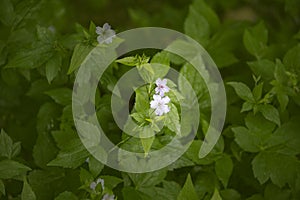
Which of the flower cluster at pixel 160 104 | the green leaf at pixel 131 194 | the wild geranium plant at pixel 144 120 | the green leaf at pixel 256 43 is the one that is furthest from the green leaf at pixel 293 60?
the green leaf at pixel 131 194

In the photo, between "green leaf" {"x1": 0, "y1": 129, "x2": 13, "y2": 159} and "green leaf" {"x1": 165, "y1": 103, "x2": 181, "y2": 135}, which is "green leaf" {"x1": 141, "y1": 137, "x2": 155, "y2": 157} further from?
"green leaf" {"x1": 0, "y1": 129, "x2": 13, "y2": 159}

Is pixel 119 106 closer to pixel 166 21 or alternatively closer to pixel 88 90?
pixel 88 90

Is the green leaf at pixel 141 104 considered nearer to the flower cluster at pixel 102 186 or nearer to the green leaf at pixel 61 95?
the flower cluster at pixel 102 186

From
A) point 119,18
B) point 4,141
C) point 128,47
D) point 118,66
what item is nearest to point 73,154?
point 4,141

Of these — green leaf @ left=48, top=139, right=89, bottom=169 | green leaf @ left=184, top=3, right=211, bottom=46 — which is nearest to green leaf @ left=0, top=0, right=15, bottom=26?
green leaf @ left=48, top=139, right=89, bottom=169

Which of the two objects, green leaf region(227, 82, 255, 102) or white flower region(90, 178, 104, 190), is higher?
green leaf region(227, 82, 255, 102)
